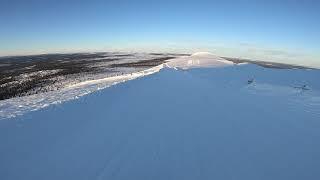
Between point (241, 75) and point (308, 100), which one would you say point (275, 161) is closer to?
point (308, 100)

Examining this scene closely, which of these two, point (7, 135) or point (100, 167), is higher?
point (7, 135)

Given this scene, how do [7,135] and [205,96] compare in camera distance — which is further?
[205,96]

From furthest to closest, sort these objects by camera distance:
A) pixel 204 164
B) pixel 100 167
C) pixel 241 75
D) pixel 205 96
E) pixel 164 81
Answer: pixel 241 75 → pixel 164 81 → pixel 205 96 → pixel 204 164 → pixel 100 167

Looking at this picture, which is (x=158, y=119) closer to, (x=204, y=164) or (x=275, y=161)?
(x=204, y=164)

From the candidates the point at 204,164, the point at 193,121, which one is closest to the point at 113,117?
the point at 193,121

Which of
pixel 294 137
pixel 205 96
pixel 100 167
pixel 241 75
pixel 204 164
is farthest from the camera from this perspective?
pixel 241 75

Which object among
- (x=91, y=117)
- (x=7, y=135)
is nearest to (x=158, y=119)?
(x=91, y=117)

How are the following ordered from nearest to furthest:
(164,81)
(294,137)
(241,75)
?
(294,137) < (164,81) < (241,75)
